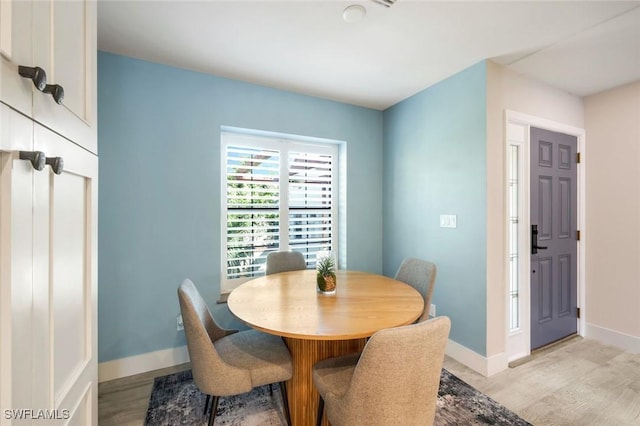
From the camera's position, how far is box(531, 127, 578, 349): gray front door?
2660 millimetres

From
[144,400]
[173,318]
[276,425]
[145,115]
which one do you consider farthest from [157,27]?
[276,425]

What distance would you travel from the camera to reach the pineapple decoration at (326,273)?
178 centimetres

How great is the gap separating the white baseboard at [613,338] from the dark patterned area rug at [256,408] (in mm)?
1874

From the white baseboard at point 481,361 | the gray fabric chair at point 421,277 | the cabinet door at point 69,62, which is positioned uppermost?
the cabinet door at point 69,62

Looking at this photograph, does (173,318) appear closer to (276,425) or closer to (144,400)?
(144,400)

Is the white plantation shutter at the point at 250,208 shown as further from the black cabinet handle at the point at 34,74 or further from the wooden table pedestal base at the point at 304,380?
the black cabinet handle at the point at 34,74

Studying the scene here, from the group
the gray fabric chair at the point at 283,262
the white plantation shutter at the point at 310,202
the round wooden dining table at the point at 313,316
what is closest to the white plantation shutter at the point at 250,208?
the white plantation shutter at the point at 310,202

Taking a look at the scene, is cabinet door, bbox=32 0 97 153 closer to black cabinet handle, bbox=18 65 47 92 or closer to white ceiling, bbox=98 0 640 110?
black cabinet handle, bbox=18 65 47 92

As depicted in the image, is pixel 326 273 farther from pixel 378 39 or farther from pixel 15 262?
pixel 378 39

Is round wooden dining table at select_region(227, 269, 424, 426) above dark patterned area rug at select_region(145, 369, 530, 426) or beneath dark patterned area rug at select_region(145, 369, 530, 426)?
above

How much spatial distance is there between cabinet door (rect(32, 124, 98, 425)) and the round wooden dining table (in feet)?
2.06

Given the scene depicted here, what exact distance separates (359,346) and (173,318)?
169 centimetres

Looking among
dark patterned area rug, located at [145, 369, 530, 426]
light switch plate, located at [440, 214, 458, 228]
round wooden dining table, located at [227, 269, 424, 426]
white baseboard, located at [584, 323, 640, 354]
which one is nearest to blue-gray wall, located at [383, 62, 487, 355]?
light switch plate, located at [440, 214, 458, 228]

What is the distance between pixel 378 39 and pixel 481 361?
2.67 metres
